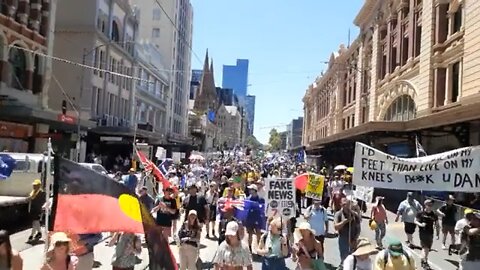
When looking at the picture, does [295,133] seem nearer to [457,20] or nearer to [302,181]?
[457,20]

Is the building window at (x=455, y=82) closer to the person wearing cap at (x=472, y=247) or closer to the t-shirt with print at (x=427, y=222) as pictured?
the t-shirt with print at (x=427, y=222)

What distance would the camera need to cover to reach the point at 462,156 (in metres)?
7.81

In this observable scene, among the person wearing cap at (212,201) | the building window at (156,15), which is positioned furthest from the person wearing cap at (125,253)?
the building window at (156,15)

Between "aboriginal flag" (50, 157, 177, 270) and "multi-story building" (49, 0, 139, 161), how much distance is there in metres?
34.7

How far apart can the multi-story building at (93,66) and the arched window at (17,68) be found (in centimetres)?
1013

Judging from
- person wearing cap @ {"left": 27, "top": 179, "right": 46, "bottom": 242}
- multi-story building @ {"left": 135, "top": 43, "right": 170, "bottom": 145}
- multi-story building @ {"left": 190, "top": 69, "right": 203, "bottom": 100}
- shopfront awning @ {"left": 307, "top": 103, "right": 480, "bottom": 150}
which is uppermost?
multi-story building @ {"left": 190, "top": 69, "right": 203, "bottom": 100}

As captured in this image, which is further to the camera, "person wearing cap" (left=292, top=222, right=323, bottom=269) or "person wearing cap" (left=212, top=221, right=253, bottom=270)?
"person wearing cap" (left=212, top=221, right=253, bottom=270)

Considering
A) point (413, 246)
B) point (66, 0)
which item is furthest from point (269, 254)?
point (66, 0)

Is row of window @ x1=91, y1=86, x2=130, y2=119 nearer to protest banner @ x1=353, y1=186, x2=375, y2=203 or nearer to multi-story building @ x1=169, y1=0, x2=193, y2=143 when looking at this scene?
multi-story building @ x1=169, y1=0, x2=193, y2=143

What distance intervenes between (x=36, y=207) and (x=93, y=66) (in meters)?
29.7

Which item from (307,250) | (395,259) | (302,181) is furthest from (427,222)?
(395,259)

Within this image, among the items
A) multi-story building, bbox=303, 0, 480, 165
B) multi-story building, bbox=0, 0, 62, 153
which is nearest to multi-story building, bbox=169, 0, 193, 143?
multi-story building, bbox=303, 0, 480, 165

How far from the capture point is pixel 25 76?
29547 mm

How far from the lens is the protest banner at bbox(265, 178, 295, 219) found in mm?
10927
